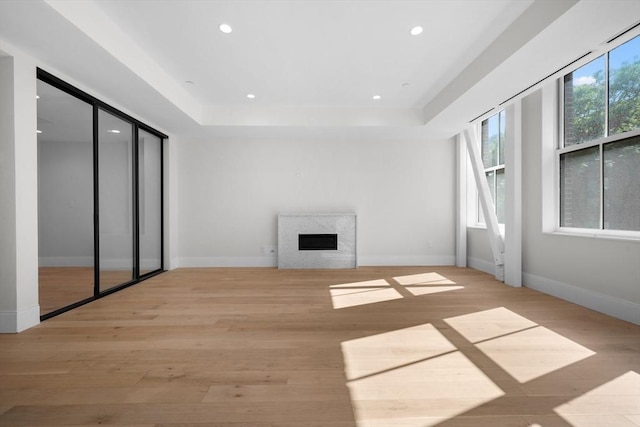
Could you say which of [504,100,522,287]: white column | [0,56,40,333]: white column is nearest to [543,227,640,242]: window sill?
[504,100,522,287]: white column

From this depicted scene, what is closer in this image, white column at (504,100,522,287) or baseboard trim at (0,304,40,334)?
baseboard trim at (0,304,40,334)

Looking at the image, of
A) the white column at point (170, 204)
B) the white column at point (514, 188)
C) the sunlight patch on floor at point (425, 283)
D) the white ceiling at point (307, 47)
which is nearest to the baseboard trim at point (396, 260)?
the sunlight patch on floor at point (425, 283)

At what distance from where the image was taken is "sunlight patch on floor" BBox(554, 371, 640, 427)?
147 centimetres

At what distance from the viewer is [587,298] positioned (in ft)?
10.4

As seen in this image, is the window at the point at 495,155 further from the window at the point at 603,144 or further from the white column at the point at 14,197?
the white column at the point at 14,197

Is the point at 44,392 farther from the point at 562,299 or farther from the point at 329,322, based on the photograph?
the point at 562,299

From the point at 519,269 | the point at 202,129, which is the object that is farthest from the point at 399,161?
the point at 202,129

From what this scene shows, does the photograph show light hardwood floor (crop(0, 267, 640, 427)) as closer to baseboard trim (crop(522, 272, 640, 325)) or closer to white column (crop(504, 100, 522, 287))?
baseboard trim (crop(522, 272, 640, 325))

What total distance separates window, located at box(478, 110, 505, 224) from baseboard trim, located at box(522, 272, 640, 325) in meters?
1.42

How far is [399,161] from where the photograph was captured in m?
5.96

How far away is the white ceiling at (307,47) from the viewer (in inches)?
95.2

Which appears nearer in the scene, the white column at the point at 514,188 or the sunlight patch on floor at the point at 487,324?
the sunlight patch on floor at the point at 487,324

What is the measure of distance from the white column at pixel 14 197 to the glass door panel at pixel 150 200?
80.5 inches

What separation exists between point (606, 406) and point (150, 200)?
5926 millimetres
